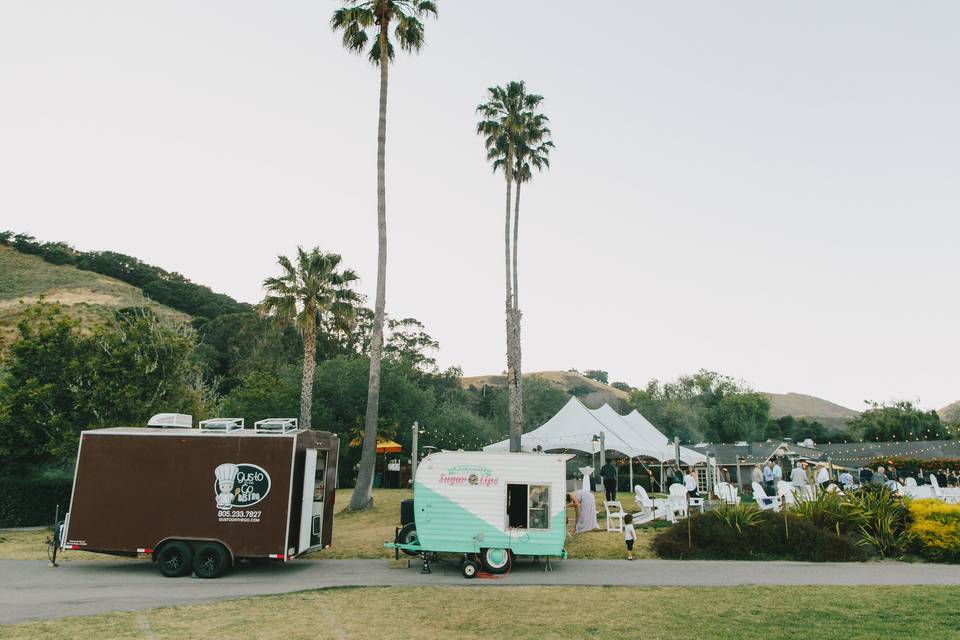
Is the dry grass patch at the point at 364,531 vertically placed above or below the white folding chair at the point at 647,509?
below

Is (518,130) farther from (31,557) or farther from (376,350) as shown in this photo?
(31,557)

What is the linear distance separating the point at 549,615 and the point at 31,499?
21716 millimetres

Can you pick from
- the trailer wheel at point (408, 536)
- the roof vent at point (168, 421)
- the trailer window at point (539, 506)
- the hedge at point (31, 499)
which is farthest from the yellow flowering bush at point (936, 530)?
the hedge at point (31, 499)

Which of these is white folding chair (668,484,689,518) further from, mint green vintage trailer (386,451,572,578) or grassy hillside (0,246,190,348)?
grassy hillside (0,246,190,348)

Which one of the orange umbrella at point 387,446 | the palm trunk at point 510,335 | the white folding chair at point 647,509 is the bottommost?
the white folding chair at point 647,509

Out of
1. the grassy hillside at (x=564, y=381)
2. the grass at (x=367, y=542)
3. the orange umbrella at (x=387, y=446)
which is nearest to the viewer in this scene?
the grass at (x=367, y=542)

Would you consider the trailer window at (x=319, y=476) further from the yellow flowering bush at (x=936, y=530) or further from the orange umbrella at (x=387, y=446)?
the orange umbrella at (x=387, y=446)

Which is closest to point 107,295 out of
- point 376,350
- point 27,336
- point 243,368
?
point 243,368

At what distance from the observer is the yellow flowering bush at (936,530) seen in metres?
15.1

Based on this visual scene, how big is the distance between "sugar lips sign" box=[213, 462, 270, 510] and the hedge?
537 inches

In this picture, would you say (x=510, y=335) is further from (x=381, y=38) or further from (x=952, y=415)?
(x=952, y=415)

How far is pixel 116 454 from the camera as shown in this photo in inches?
553

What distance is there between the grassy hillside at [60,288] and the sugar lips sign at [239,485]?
56.9 m

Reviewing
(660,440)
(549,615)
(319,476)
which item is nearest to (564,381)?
(660,440)
